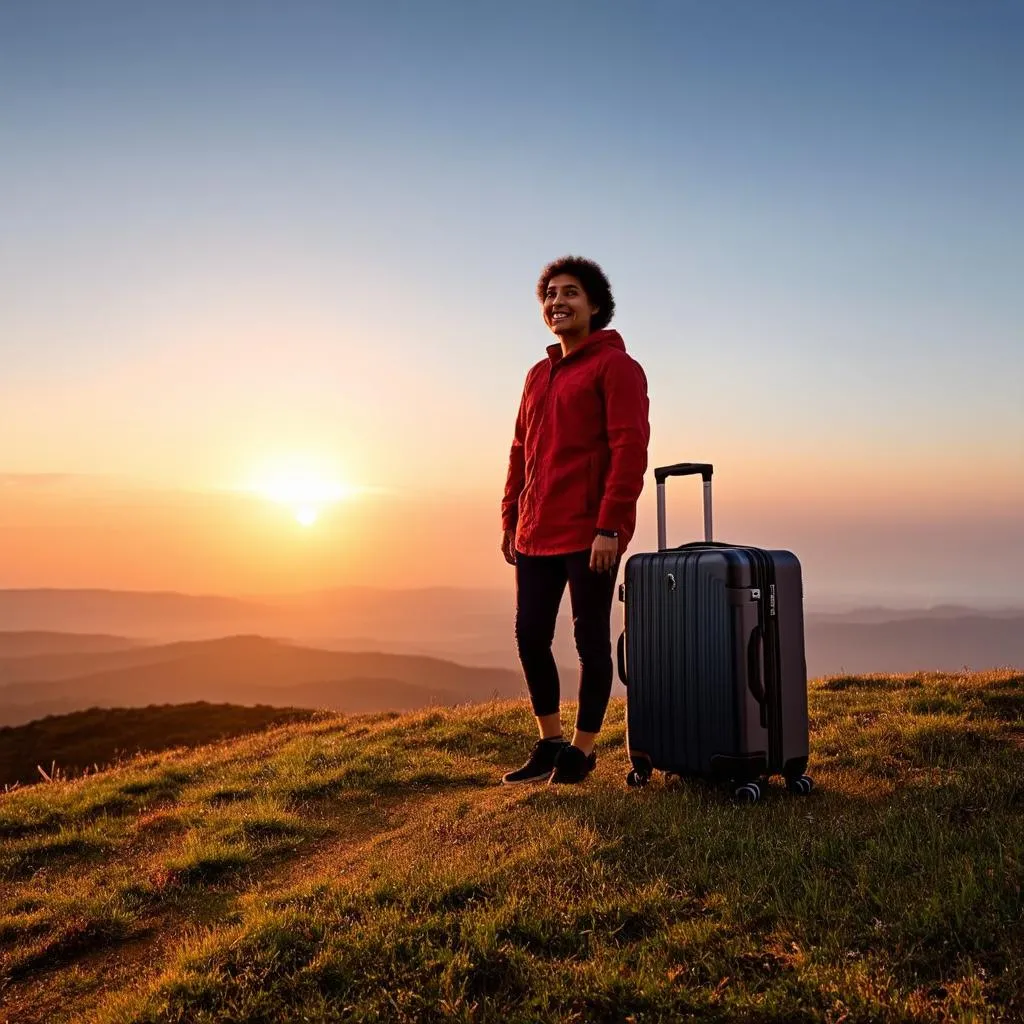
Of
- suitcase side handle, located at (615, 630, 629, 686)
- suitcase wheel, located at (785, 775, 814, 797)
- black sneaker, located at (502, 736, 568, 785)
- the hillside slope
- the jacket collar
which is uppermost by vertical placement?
the jacket collar

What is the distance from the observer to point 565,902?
400 cm

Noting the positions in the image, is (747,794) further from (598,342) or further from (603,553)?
(598,342)

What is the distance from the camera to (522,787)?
6598mm

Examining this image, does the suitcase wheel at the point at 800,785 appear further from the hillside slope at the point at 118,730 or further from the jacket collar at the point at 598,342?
the hillside slope at the point at 118,730

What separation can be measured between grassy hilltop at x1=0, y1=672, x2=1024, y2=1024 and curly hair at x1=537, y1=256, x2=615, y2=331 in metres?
3.28

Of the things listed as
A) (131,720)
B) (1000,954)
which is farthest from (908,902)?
(131,720)

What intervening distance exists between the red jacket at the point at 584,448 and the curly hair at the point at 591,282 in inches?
13.4

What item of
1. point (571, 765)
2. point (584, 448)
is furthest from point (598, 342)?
point (571, 765)

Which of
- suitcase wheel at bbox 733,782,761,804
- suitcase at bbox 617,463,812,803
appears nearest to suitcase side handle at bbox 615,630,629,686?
suitcase at bbox 617,463,812,803

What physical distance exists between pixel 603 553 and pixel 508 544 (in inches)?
54.5

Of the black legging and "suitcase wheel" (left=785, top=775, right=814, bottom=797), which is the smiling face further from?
"suitcase wheel" (left=785, top=775, right=814, bottom=797)

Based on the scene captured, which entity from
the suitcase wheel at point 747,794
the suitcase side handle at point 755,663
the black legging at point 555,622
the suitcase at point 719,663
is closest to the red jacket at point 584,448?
the black legging at point 555,622

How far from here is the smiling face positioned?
642 cm

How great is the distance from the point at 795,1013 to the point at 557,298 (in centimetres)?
465
